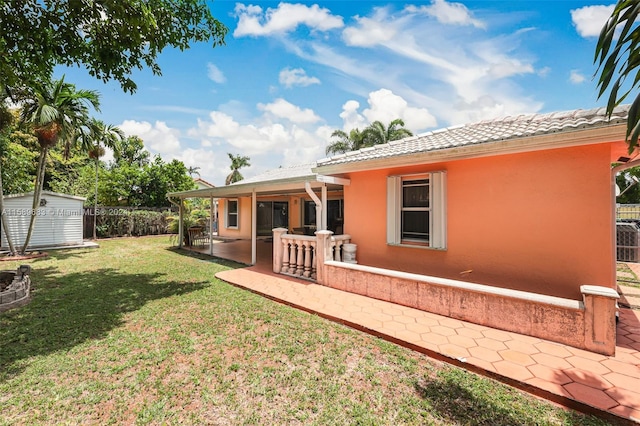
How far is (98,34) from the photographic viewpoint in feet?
17.4

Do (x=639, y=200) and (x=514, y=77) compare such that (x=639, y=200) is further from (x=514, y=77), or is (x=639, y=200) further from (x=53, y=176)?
(x=53, y=176)

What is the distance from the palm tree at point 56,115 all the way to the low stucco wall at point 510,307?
493 inches

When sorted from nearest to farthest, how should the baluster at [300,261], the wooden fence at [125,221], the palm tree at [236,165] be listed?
the baluster at [300,261] < the wooden fence at [125,221] < the palm tree at [236,165]

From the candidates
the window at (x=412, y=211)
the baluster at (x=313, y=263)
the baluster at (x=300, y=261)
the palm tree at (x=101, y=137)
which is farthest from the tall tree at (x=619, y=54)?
the palm tree at (x=101, y=137)

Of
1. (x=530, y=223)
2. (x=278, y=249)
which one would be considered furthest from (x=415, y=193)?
(x=278, y=249)

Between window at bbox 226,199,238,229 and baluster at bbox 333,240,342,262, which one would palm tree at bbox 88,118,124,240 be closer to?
window at bbox 226,199,238,229

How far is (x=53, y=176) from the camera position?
76.2 ft

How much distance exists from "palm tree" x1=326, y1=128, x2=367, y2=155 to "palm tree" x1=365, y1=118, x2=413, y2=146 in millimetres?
1046

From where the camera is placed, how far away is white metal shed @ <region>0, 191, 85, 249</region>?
39.8 ft

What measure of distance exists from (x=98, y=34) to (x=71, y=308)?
5355 mm

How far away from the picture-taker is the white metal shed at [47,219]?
12.1m

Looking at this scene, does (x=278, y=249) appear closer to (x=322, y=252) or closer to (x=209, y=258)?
(x=322, y=252)

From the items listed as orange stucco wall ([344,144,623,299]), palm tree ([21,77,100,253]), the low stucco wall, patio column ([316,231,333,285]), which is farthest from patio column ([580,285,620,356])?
palm tree ([21,77,100,253])

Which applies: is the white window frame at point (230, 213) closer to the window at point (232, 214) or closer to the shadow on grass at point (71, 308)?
the window at point (232, 214)
